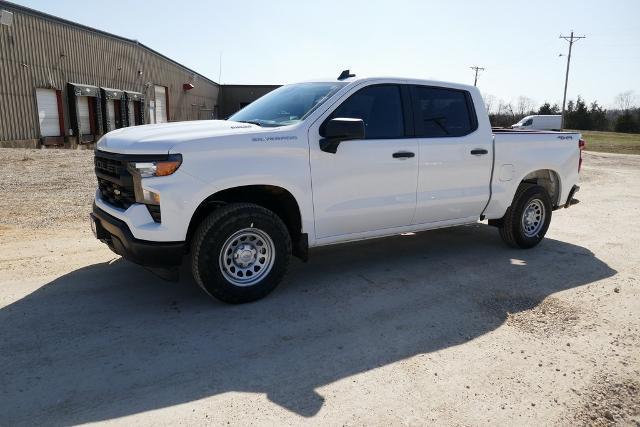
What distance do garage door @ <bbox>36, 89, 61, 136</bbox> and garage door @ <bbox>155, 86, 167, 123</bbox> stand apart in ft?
39.4

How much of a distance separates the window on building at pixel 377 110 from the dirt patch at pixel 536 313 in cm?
191

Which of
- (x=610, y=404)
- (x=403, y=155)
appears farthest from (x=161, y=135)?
(x=610, y=404)

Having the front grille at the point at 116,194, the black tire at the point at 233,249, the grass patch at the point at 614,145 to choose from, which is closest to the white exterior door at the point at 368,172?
the black tire at the point at 233,249

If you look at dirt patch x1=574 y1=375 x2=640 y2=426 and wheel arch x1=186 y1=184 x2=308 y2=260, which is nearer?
dirt patch x1=574 y1=375 x2=640 y2=426

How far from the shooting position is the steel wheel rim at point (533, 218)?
6387 mm

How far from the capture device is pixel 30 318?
12.9 ft

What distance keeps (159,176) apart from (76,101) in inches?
834

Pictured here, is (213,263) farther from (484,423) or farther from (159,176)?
(484,423)

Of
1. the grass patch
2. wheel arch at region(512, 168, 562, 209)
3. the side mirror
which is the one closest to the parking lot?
wheel arch at region(512, 168, 562, 209)

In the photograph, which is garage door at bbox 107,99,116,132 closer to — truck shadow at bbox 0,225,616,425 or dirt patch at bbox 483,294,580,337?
truck shadow at bbox 0,225,616,425

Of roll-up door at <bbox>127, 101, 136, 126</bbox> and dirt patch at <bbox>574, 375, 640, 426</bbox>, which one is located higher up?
roll-up door at <bbox>127, 101, 136, 126</bbox>

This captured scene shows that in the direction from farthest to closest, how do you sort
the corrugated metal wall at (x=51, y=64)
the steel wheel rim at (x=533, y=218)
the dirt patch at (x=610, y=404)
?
the corrugated metal wall at (x=51, y=64) < the steel wheel rim at (x=533, y=218) < the dirt patch at (x=610, y=404)

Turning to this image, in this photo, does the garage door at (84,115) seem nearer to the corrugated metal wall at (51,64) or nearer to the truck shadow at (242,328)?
the corrugated metal wall at (51,64)

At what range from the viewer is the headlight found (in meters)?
3.79
